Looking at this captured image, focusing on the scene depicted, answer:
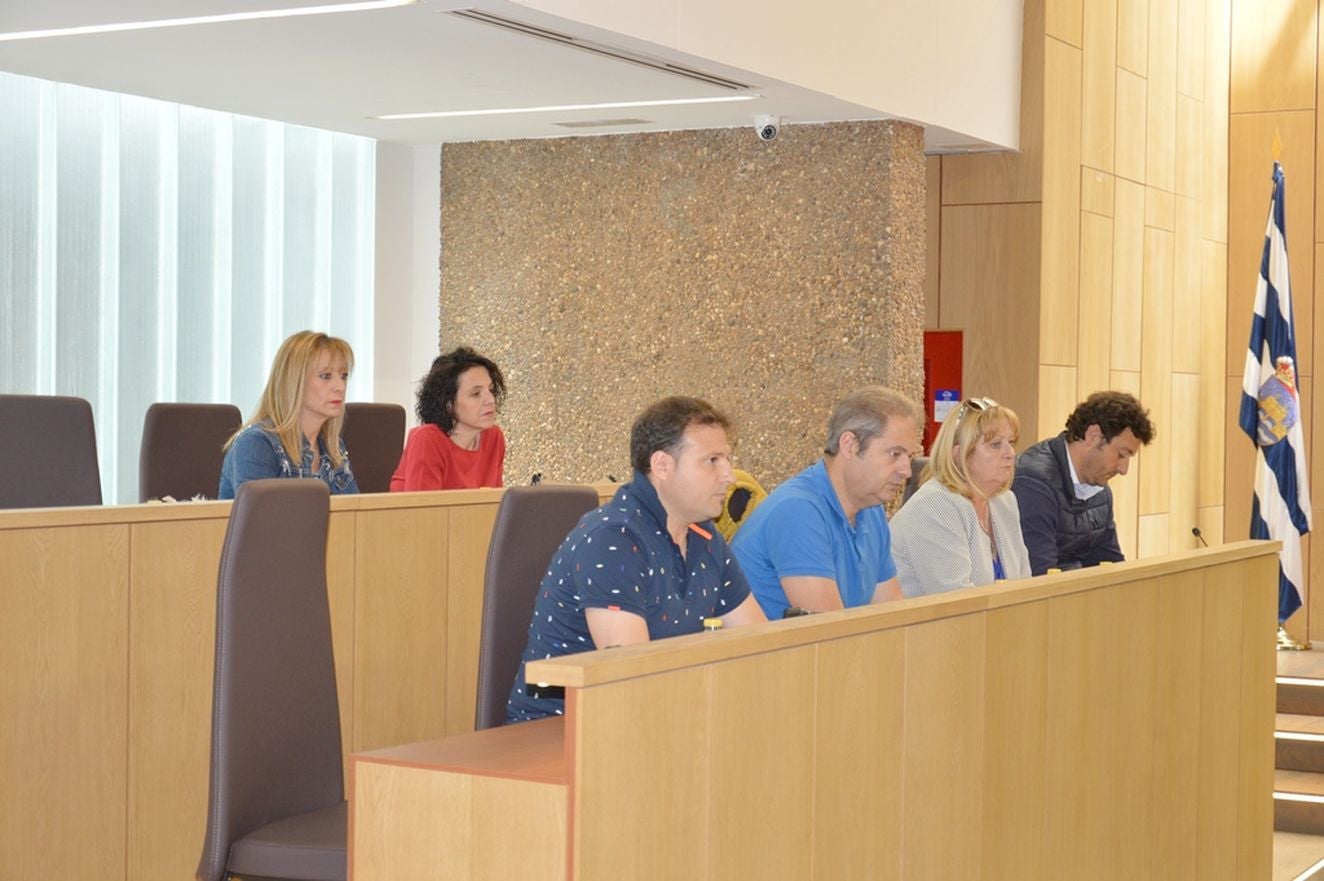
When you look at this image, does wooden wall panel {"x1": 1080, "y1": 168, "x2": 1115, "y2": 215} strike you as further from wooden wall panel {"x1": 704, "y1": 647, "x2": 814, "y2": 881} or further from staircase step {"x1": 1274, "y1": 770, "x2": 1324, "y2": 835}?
wooden wall panel {"x1": 704, "y1": 647, "x2": 814, "y2": 881}

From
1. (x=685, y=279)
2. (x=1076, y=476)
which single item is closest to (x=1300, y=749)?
(x=1076, y=476)

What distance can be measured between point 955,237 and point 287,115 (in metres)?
3.27

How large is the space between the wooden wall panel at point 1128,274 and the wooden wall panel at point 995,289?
101cm

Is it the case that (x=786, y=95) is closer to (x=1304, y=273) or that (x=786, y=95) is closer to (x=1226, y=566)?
(x=1226, y=566)

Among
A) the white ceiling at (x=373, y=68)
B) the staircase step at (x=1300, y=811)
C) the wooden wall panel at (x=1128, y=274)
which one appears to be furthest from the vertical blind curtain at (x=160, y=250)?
the staircase step at (x=1300, y=811)

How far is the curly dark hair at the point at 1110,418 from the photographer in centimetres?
541

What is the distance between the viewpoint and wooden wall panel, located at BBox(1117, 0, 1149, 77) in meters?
8.90

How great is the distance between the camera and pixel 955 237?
8.23 metres

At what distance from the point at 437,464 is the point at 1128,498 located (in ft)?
15.5

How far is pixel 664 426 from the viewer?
318 centimetres

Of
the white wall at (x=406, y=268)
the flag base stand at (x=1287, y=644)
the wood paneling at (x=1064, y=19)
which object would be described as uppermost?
the wood paneling at (x=1064, y=19)

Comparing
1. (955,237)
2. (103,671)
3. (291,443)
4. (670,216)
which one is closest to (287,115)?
(670,216)

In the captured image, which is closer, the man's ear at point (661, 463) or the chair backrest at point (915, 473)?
the man's ear at point (661, 463)

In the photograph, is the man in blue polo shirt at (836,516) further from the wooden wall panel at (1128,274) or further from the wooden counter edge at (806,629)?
the wooden wall panel at (1128,274)
